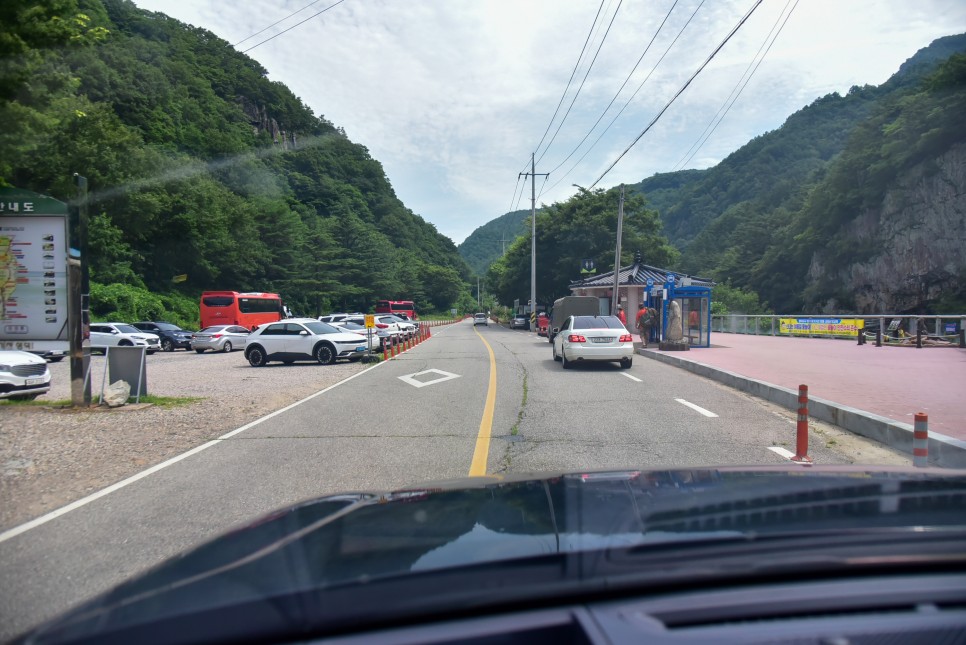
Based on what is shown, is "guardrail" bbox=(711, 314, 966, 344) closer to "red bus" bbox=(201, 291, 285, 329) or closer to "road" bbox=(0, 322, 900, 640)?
"road" bbox=(0, 322, 900, 640)

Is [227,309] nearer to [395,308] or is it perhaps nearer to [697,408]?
[395,308]

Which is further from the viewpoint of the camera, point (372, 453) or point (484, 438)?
point (484, 438)

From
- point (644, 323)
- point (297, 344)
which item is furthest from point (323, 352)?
point (644, 323)

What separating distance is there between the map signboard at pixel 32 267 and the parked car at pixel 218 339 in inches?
750

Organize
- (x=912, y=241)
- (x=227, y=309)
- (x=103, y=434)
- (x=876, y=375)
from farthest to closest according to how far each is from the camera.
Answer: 1. (x=912, y=241)
2. (x=227, y=309)
3. (x=876, y=375)
4. (x=103, y=434)

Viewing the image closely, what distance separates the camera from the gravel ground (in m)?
6.11

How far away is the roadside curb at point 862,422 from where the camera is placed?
6.73 meters

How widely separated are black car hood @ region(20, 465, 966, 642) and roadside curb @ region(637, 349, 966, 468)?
14.6 ft

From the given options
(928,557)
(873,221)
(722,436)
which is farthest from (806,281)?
(928,557)

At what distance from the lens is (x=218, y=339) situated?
99.5ft

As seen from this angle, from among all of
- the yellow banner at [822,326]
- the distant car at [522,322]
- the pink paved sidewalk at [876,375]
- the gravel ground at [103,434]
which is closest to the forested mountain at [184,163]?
the gravel ground at [103,434]

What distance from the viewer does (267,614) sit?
5.20 feet

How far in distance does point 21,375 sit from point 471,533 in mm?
11993

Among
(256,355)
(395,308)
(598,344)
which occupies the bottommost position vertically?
(256,355)
